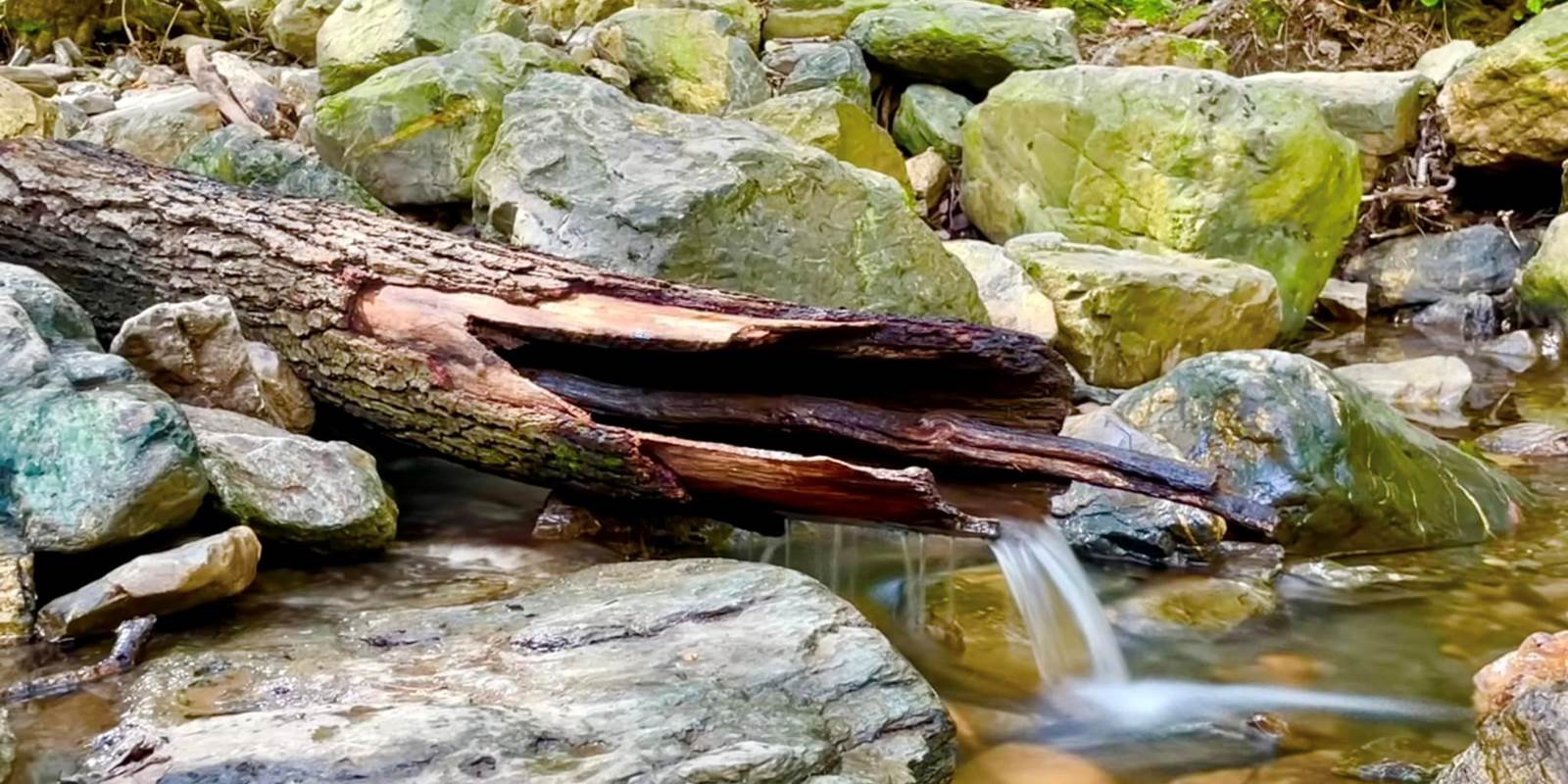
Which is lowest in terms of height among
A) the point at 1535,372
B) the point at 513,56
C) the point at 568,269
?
the point at 1535,372

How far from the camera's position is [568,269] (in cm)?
353

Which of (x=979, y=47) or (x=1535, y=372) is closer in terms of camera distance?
(x=1535, y=372)

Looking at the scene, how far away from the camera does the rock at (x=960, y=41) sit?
892cm

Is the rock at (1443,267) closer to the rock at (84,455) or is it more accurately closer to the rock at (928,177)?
the rock at (928,177)

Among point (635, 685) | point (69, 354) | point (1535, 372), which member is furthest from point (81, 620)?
point (1535, 372)

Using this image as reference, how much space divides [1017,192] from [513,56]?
309 cm

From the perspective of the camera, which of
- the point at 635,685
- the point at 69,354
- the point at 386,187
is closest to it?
the point at 635,685

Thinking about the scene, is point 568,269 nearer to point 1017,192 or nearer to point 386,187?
point 386,187

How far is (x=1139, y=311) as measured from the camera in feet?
20.3

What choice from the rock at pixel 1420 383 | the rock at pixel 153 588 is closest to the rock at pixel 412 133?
the rock at pixel 153 588

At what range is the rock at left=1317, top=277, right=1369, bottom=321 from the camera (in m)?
8.09

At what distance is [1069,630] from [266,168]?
4005mm

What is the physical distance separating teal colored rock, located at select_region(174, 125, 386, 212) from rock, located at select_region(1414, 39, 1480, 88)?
26.3 feet

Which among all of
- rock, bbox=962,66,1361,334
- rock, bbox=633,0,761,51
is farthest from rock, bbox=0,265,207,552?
rock, bbox=633,0,761,51
